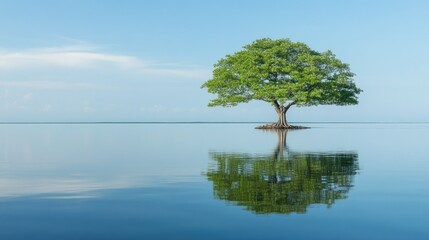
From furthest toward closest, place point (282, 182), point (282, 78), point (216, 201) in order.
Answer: point (282, 78) → point (282, 182) → point (216, 201)

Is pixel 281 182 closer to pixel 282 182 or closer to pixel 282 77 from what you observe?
pixel 282 182

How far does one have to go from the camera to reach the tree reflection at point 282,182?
1370 centimetres

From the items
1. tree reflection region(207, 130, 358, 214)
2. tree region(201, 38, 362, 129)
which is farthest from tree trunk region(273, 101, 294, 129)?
tree reflection region(207, 130, 358, 214)

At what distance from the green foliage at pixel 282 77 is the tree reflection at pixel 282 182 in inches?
2108

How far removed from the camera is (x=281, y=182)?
17891 mm

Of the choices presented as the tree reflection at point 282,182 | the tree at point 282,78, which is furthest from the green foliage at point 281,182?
the tree at point 282,78

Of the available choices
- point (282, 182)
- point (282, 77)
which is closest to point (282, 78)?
point (282, 77)

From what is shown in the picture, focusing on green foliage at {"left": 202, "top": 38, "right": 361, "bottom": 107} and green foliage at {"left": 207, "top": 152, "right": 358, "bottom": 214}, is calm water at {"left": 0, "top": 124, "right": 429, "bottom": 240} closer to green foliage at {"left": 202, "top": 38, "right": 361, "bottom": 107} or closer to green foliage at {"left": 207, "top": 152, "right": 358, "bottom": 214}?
green foliage at {"left": 207, "top": 152, "right": 358, "bottom": 214}

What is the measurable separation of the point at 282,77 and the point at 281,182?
67.6 meters

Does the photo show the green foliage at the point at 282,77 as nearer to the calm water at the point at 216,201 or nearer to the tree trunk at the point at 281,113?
the tree trunk at the point at 281,113

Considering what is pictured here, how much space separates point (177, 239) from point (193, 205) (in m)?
3.69

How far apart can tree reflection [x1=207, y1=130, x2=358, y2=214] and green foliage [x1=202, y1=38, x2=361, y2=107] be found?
2108 inches

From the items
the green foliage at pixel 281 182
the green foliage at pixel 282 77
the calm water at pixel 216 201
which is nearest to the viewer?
the calm water at pixel 216 201

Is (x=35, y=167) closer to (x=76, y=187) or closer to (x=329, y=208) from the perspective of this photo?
(x=76, y=187)
